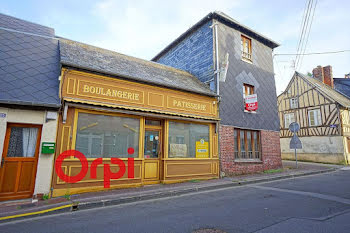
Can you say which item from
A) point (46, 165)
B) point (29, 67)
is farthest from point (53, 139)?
point (29, 67)

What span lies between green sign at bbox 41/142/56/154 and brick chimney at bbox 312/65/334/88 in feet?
82.1

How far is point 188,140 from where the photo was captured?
29.4ft

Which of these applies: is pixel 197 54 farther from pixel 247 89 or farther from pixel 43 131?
pixel 43 131

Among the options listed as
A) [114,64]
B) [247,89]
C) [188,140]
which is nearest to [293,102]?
[247,89]

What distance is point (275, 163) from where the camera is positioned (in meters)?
11.8

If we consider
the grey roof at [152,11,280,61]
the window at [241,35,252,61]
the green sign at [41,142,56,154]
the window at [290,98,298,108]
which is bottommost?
the green sign at [41,142,56,154]

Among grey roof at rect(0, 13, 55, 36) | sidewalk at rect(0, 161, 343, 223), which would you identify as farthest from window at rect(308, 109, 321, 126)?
grey roof at rect(0, 13, 55, 36)

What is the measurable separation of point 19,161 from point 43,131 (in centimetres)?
99

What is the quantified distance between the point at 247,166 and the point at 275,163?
2.41 meters

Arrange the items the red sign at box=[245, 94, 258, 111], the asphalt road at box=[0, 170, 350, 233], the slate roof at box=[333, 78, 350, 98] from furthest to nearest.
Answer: the slate roof at box=[333, 78, 350, 98] → the red sign at box=[245, 94, 258, 111] → the asphalt road at box=[0, 170, 350, 233]

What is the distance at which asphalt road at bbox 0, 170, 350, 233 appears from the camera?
145 inches

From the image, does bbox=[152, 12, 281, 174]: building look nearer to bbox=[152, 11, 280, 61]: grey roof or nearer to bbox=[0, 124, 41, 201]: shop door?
bbox=[152, 11, 280, 61]: grey roof

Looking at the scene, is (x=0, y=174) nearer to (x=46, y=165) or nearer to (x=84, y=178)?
(x=46, y=165)

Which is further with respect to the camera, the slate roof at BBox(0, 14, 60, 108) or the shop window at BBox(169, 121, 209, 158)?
the shop window at BBox(169, 121, 209, 158)
